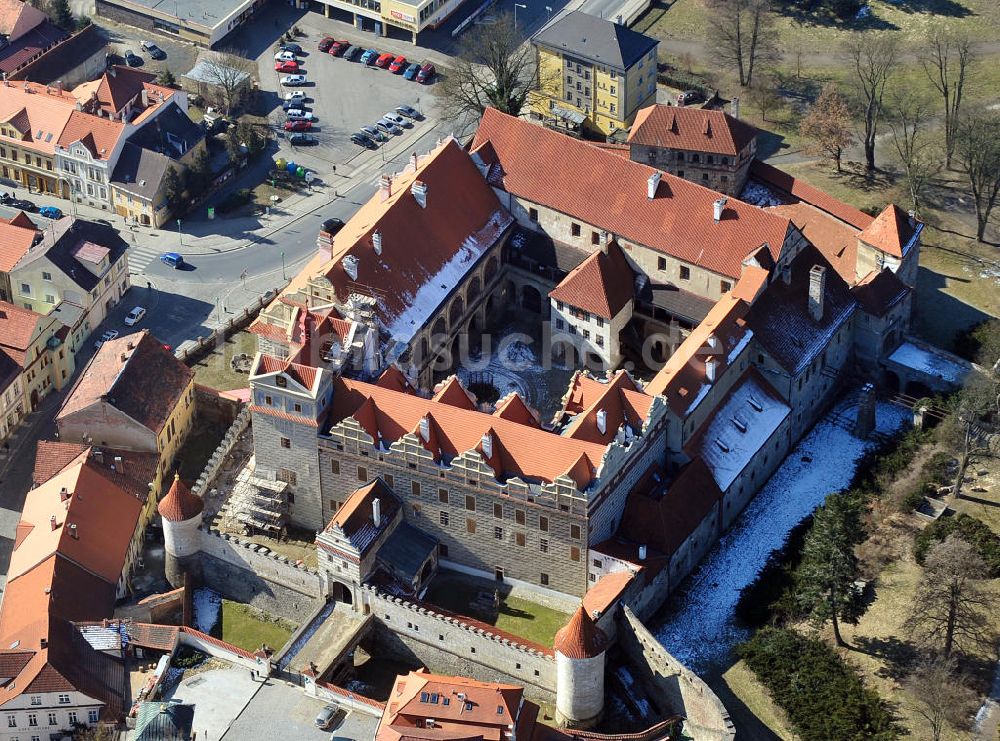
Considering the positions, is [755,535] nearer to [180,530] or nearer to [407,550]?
[407,550]

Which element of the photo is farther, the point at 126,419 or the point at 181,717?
the point at 126,419

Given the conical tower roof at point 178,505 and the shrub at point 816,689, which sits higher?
the conical tower roof at point 178,505

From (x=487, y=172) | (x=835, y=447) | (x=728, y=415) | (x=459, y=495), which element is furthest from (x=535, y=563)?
(x=487, y=172)

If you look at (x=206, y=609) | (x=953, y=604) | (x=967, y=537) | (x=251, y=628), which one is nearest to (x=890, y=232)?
(x=967, y=537)

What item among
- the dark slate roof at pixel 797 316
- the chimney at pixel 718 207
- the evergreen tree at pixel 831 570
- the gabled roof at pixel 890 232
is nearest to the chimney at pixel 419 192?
the chimney at pixel 718 207

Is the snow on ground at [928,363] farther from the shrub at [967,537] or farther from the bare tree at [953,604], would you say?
the bare tree at [953,604]

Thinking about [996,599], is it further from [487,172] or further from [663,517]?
[487,172]

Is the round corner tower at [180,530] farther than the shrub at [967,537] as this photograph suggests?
Yes
